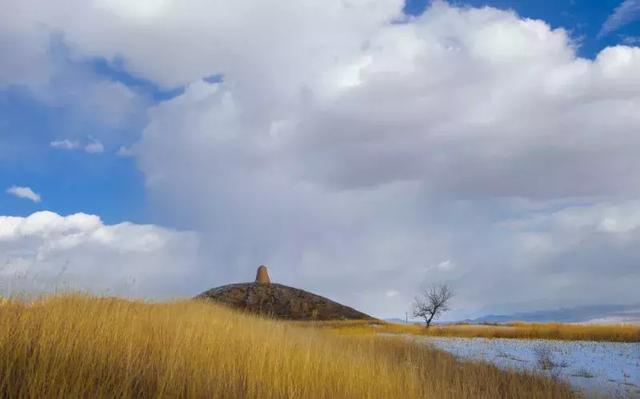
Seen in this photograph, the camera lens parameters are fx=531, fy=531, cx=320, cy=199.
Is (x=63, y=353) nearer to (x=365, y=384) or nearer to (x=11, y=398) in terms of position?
(x=11, y=398)

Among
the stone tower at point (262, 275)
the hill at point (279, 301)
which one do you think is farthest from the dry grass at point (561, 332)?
the stone tower at point (262, 275)

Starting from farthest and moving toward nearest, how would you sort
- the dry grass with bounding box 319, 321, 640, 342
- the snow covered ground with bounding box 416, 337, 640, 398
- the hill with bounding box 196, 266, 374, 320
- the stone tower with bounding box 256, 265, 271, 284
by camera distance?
the stone tower with bounding box 256, 265, 271, 284, the hill with bounding box 196, 266, 374, 320, the dry grass with bounding box 319, 321, 640, 342, the snow covered ground with bounding box 416, 337, 640, 398

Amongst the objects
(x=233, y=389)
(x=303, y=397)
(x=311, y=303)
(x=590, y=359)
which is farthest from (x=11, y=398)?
(x=311, y=303)

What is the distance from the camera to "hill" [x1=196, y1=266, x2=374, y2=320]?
98.9 feet

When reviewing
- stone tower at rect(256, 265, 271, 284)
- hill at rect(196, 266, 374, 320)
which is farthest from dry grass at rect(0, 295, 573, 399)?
stone tower at rect(256, 265, 271, 284)

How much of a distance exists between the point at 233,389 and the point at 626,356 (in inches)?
454

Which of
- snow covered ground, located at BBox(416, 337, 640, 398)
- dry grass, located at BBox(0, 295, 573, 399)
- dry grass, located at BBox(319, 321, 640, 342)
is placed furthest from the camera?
dry grass, located at BBox(319, 321, 640, 342)

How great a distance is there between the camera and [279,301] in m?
30.8

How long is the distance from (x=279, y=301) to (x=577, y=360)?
20.2 metres

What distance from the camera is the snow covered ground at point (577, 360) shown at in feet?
32.0

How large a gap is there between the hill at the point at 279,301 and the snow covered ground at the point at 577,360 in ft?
49.1

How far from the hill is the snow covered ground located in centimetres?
1496

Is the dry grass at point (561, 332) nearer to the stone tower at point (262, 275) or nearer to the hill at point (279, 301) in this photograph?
the hill at point (279, 301)

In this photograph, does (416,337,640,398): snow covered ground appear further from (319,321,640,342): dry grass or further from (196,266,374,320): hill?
(196,266,374,320): hill
